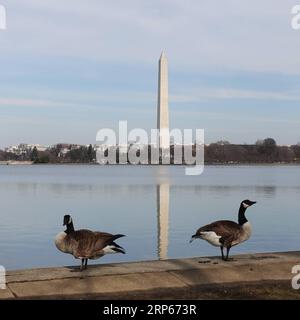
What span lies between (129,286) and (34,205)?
3117 cm

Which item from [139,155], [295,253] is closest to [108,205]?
[295,253]

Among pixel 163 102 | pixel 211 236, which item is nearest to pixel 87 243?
pixel 211 236

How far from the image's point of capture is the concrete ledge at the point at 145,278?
26.5 ft

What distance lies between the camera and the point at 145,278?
8.84m

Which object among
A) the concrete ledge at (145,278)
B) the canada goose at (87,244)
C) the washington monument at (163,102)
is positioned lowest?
the concrete ledge at (145,278)

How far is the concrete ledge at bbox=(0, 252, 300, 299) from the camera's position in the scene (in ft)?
26.5

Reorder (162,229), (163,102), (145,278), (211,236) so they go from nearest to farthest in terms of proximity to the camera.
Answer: (145,278) → (211,236) → (162,229) → (163,102)

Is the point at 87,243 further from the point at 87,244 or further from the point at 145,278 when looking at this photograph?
the point at 145,278

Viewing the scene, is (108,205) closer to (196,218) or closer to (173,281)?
(196,218)

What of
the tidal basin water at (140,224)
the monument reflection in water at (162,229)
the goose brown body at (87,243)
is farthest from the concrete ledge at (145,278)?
the monument reflection in water at (162,229)

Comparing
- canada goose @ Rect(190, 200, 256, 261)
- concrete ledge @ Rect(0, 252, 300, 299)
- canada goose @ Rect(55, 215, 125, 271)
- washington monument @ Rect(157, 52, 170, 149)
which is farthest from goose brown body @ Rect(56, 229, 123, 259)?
washington monument @ Rect(157, 52, 170, 149)

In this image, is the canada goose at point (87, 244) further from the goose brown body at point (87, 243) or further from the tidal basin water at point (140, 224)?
the tidal basin water at point (140, 224)

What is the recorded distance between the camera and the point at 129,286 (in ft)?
27.6

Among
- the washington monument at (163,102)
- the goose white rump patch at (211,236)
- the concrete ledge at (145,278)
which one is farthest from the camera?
the washington monument at (163,102)
